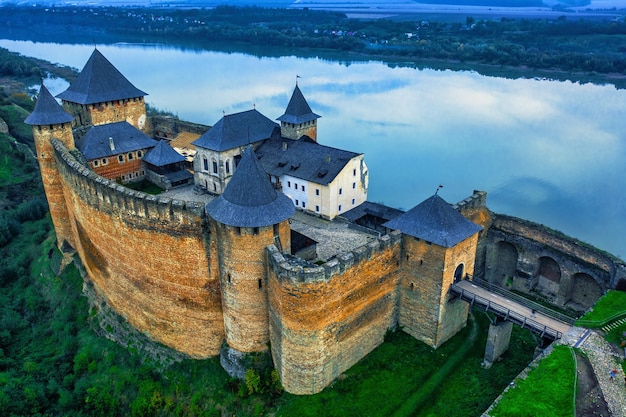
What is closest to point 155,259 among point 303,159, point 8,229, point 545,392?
point 303,159

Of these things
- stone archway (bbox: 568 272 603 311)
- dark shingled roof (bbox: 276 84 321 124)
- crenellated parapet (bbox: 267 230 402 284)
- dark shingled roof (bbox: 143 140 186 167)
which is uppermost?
dark shingled roof (bbox: 276 84 321 124)

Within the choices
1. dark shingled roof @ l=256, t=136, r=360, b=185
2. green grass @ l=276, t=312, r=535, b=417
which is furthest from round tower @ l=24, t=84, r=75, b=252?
green grass @ l=276, t=312, r=535, b=417

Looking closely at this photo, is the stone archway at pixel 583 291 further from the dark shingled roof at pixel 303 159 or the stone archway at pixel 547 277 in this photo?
the dark shingled roof at pixel 303 159

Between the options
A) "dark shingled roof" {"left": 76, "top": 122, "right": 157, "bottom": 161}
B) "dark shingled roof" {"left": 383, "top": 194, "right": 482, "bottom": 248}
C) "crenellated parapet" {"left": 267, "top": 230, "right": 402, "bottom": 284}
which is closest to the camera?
"crenellated parapet" {"left": 267, "top": 230, "right": 402, "bottom": 284}

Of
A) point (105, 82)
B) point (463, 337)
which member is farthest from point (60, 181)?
point (463, 337)

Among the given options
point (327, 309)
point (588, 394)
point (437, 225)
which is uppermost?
point (437, 225)

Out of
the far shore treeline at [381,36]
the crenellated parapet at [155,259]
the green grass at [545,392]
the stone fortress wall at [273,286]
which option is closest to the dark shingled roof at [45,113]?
the crenellated parapet at [155,259]

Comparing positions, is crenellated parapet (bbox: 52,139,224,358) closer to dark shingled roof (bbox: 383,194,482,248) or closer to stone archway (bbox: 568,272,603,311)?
dark shingled roof (bbox: 383,194,482,248)

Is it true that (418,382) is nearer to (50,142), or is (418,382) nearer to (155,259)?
(155,259)
